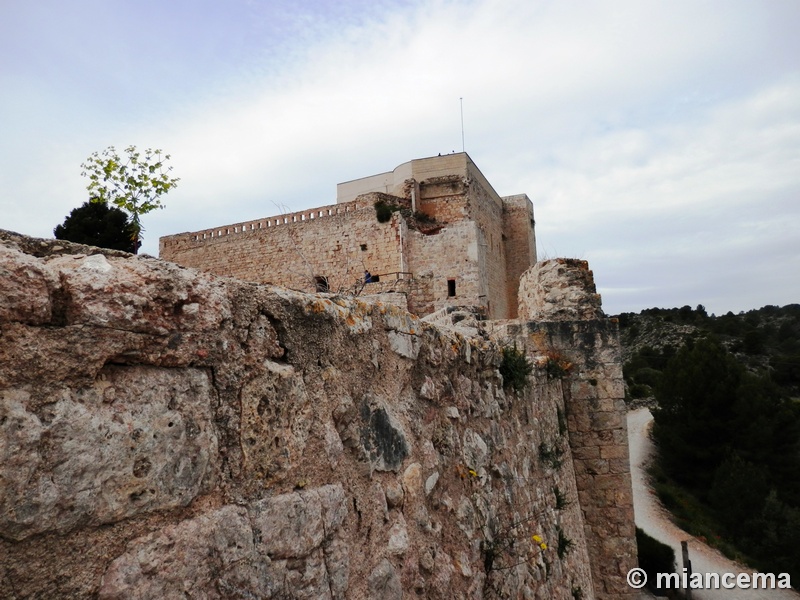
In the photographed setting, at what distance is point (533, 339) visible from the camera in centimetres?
675

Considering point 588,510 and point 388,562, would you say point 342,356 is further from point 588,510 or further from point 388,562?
point 588,510

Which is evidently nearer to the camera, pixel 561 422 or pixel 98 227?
pixel 561 422

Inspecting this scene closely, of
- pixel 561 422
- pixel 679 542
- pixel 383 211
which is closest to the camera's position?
pixel 561 422

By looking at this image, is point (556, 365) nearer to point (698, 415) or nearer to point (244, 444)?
point (244, 444)

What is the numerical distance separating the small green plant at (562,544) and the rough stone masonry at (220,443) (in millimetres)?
1638

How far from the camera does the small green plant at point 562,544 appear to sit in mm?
4758

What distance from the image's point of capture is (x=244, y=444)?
1650 millimetres

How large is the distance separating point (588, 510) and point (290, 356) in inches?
220

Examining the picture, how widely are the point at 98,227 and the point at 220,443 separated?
42.2ft

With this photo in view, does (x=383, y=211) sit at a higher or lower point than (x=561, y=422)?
higher

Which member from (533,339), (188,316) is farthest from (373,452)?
(533,339)

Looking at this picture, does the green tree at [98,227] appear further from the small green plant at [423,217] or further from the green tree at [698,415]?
the green tree at [698,415]

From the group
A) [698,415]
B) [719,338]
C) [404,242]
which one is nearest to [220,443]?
[404,242]

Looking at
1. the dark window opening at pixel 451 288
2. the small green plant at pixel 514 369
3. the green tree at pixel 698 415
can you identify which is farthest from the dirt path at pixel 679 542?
the small green plant at pixel 514 369
